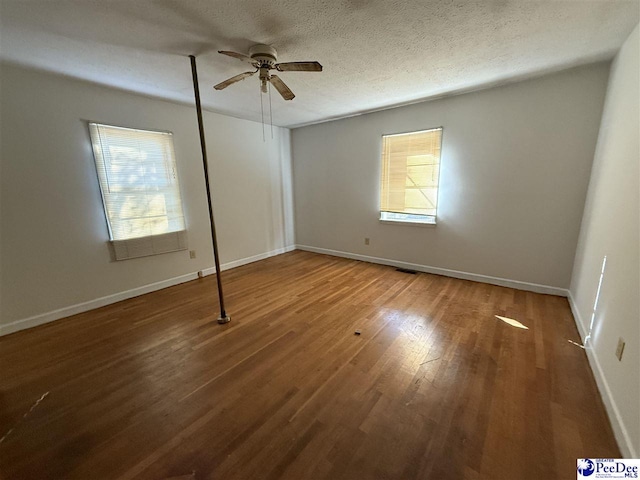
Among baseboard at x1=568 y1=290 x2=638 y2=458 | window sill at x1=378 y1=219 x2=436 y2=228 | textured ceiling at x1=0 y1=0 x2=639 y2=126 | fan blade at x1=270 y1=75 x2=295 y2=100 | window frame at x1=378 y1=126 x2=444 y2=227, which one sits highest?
textured ceiling at x1=0 y1=0 x2=639 y2=126

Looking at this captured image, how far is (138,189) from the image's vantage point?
3172mm

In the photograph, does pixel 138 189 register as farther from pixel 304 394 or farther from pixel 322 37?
pixel 304 394

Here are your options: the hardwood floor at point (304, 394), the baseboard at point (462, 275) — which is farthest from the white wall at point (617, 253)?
the baseboard at point (462, 275)

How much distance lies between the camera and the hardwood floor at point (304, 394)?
1270 millimetres

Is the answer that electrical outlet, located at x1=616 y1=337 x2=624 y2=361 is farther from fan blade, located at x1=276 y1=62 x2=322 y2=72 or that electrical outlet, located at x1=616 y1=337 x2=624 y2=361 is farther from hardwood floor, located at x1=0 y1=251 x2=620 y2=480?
fan blade, located at x1=276 y1=62 x2=322 y2=72

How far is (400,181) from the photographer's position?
399cm

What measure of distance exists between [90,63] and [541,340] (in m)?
4.67

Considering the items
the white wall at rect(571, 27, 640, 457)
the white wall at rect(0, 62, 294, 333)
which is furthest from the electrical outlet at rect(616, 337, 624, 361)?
the white wall at rect(0, 62, 294, 333)

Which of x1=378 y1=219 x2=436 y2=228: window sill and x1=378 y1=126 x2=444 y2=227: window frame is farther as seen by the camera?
x1=378 y1=219 x2=436 y2=228: window sill

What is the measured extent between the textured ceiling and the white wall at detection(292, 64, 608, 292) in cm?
35

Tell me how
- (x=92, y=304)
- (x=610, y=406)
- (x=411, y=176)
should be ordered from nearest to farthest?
(x=610, y=406) < (x=92, y=304) < (x=411, y=176)

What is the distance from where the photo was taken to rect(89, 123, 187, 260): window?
9.56 feet

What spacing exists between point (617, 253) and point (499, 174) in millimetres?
1754

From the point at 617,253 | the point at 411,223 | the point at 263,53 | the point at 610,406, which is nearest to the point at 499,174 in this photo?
the point at 411,223
